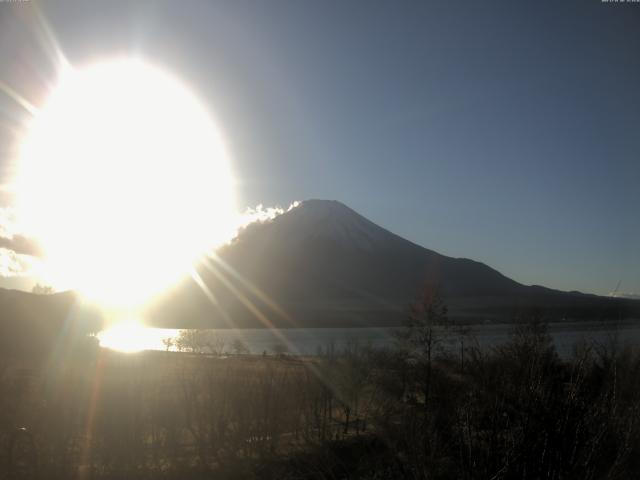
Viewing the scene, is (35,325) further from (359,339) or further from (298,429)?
(359,339)

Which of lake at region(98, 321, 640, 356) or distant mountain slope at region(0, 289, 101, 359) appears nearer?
distant mountain slope at region(0, 289, 101, 359)

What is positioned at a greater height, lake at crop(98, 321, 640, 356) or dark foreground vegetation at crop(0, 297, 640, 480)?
lake at crop(98, 321, 640, 356)

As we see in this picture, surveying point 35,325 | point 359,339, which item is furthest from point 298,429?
point 359,339

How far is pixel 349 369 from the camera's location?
75.0 ft

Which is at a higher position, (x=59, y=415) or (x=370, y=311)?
(x=370, y=311)

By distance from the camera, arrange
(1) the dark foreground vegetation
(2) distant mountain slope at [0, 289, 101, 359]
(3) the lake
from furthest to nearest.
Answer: (3) the lake < (2) distant mountain slope at [0, 289, 101, 359] < (1) the dark foreground vegetation

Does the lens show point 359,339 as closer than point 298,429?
No

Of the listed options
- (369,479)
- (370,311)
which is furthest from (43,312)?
(370,311)

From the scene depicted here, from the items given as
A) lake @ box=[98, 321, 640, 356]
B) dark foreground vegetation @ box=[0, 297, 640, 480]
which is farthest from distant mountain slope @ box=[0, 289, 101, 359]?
dark foreground vegetation @ box=[0, 297, 640, 480]

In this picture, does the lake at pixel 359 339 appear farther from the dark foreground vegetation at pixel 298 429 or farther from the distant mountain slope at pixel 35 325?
the dark foreground vegetation at pixel 298 429

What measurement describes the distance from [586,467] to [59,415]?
1217cm

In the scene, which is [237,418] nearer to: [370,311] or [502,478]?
[502,478]

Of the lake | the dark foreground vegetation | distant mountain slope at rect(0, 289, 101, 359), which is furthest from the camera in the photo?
the lake

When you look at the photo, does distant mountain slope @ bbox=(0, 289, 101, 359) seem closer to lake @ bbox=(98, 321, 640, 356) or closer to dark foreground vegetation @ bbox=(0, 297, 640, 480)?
lake @ bbox=(98, 321, 640, 356)
